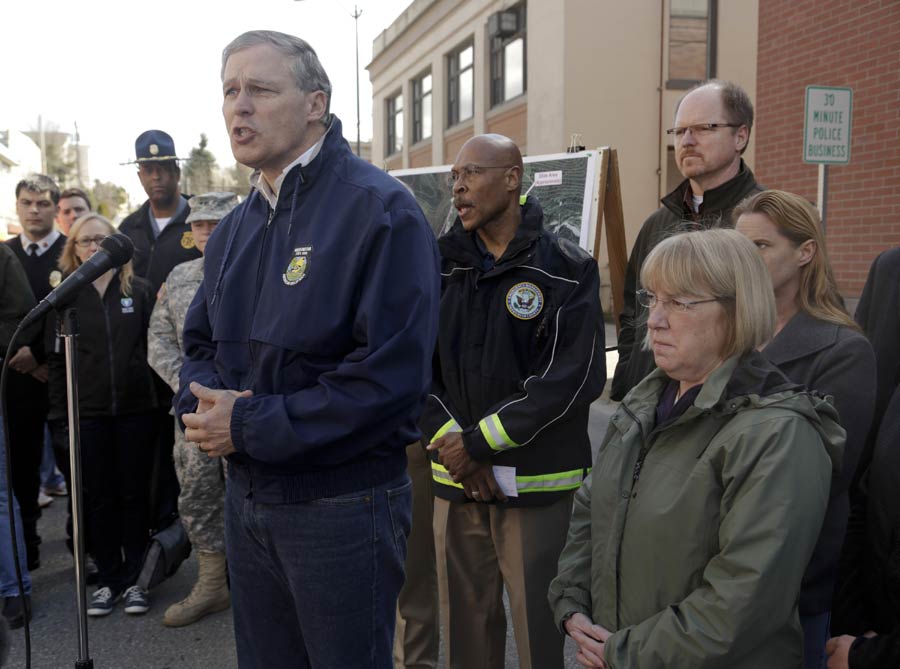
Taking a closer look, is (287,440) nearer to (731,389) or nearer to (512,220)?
(731,389)

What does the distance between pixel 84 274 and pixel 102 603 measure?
2504mm

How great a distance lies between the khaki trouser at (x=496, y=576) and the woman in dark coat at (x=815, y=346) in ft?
3.22

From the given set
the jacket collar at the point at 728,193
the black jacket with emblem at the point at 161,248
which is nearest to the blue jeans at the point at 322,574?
the jacket collar at the point at 728,193

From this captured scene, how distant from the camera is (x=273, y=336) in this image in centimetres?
206

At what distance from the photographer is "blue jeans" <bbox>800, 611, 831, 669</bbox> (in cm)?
225

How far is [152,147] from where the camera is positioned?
18.2ft

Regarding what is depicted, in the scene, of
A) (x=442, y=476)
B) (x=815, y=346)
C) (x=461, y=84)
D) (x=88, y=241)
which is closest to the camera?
(x=815, y=346)

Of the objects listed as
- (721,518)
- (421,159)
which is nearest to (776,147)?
(721,518)

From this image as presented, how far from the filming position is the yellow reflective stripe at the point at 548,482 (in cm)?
301

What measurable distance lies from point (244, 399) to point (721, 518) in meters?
1.16

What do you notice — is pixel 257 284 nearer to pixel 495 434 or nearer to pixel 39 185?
pixel 495 434

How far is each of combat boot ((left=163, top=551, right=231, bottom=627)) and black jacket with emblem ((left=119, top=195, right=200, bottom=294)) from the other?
5.20 feet

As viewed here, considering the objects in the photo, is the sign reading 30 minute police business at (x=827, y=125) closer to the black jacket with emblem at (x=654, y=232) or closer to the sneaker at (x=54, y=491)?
the black jacket with emblem at (x=654, y=232)

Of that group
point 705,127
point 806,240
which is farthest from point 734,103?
point 806,240
